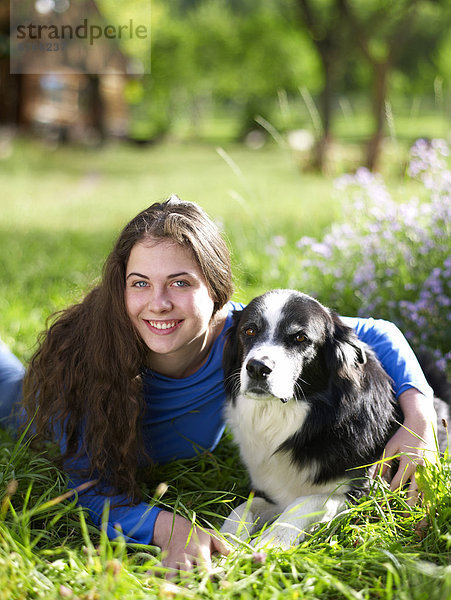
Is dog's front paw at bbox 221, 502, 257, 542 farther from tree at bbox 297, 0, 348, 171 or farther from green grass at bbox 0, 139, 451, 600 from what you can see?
tree at bbox 297, 0, 348, 171

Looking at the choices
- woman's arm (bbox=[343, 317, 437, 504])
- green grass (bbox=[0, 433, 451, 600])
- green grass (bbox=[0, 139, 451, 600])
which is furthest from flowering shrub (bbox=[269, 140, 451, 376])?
green grass (bbox=[0, 433, 451, 600])

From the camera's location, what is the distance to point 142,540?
236 centimetres

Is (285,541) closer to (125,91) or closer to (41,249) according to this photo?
(41,249)

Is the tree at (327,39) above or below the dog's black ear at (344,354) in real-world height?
above

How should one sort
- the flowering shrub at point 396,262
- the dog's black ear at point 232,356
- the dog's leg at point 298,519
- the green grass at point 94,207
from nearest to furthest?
the dog's leg at point 298,519, the dog's black ear at point 232,356, the flowering shrub at point 396,262, the green grass at point 94,207

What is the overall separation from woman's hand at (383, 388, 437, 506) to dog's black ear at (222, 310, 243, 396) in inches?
27.1

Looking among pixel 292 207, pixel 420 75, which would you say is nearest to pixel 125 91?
pixel 420 75

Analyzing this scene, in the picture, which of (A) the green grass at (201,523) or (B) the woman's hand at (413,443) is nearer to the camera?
(A) the green grass at (201,523)

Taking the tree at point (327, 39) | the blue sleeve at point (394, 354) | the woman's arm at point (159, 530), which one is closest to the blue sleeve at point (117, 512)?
the woman's arm at point (159, 530)

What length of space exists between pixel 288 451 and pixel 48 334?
48.3 inches

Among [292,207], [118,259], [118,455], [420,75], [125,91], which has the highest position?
[420,75]

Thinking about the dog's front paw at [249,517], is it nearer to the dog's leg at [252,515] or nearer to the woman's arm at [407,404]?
the dog's leg at [252,515]

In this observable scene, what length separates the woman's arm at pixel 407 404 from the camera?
2447 mm

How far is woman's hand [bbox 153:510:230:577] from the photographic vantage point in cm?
214
